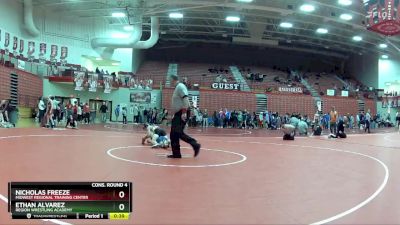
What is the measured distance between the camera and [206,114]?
3253cm

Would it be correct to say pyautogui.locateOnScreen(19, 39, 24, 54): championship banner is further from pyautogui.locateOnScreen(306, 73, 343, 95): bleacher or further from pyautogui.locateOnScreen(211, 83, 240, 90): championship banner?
pyautogui.locateOnScreen(306, 73, 343, 95): bleacher

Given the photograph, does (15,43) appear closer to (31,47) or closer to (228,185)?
Answer: (31,47)

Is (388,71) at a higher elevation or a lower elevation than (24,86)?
higher

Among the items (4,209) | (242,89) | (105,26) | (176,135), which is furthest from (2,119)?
(242,89)

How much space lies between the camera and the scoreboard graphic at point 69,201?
2.91 meters

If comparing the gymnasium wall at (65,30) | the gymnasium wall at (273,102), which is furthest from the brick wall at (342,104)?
the gymnasium wall at (65,30)

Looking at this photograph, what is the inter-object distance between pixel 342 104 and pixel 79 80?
27.1m

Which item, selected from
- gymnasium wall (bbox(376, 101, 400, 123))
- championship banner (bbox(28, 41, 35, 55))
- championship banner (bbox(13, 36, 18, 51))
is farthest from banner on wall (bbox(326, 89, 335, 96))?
championship banner (bbox(13, 36, 18, 51))

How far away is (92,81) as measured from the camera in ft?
104

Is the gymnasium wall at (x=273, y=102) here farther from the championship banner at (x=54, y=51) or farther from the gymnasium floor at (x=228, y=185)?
the gymnasium floor at (x=228, y=185)

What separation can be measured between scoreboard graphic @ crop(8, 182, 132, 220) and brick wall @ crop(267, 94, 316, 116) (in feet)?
114

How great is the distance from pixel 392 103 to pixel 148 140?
4052 centimetres

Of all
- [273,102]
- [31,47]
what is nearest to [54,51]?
[31,47]

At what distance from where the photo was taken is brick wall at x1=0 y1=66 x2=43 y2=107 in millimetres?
23055
